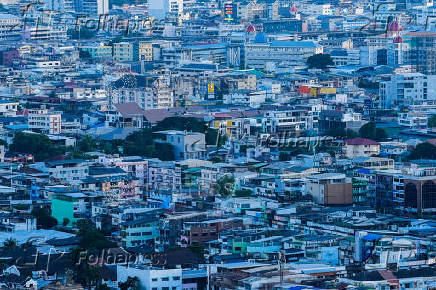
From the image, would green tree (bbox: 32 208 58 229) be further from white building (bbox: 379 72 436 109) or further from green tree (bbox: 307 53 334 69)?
green tree (bbox: 307 53 334 69)

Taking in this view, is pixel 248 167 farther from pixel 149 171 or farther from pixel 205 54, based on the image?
pixel 205 54

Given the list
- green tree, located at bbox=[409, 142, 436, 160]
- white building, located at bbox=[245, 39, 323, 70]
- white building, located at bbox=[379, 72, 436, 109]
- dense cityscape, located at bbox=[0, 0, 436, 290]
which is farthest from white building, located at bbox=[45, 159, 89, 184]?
white building, located at bbox=[245, 39, 323, 70]

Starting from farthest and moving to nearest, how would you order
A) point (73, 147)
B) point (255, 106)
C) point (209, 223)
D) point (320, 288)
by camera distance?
point (255, 106) < point (73, 147) < point (209, 223) < point (320, 288)

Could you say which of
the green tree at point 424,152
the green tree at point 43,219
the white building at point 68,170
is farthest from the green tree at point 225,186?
the green tree at point 424,152

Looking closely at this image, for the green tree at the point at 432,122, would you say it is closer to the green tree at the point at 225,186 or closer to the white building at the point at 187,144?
the white building at the point at 187,144

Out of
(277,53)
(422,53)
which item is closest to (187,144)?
(422,53)

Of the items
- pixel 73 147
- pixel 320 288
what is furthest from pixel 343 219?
pixel 73 147

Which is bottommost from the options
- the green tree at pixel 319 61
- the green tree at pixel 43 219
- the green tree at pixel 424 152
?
the green tree at pixel 43 219
